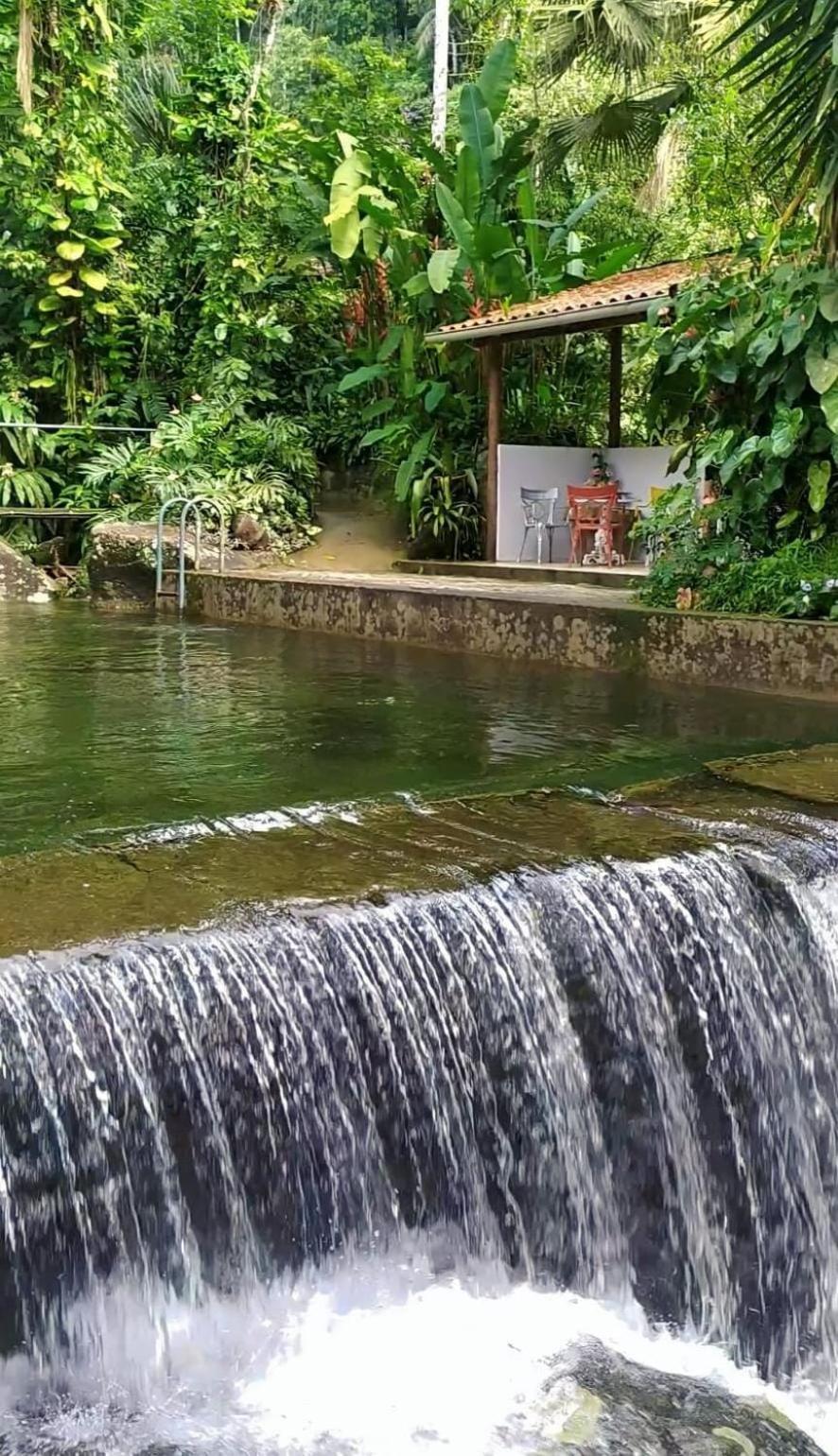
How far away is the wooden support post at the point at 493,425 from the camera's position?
47.6 feet

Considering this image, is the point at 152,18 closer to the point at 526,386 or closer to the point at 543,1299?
the point at 526,386

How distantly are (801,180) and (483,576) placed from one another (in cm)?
539

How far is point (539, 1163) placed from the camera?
3.78 m

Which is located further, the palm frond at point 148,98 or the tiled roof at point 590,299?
the palm frond at point 148,98

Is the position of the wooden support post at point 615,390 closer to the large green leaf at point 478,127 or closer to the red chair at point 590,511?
the red chair at point 590,511

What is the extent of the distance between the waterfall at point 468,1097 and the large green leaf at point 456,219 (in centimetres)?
1166

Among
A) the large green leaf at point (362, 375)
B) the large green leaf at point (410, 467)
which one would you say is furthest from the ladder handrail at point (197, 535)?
the large green leaf at point (362, 375)

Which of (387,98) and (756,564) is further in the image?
(387,98)

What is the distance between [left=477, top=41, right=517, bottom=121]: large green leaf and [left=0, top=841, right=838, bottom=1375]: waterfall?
41.7ft

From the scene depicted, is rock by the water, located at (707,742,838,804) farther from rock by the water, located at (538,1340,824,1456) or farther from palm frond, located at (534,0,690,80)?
palm frond, located at (534,0,690,80)

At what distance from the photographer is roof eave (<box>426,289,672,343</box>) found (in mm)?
12352

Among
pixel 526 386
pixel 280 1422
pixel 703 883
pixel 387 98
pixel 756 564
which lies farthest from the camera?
pixel 387 98

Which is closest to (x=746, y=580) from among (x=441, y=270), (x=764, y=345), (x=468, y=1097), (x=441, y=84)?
(x=764, y=345)

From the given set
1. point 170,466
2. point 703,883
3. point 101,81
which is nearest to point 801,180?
point 703,883
